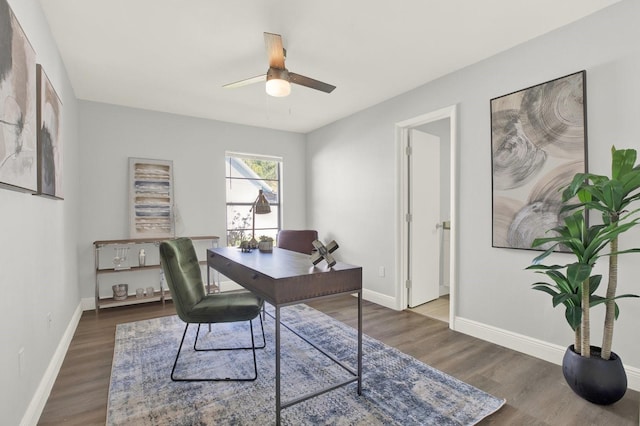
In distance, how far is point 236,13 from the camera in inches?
88.0

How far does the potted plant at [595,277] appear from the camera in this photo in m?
1.86

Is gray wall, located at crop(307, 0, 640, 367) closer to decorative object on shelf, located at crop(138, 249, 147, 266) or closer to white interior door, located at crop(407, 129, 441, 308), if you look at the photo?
white interior door, located at crop(407, 129, 441, 308)

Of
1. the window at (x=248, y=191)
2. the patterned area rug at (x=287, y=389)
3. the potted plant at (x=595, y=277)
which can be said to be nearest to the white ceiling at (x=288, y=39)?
the potted plant at (x=595, y=277)

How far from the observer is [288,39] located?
258cm

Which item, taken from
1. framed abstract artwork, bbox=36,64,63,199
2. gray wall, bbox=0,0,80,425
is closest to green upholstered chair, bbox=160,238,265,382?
gray wall, bbox=0,0,80,425

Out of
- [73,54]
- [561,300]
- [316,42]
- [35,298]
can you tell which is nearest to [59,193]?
[35,298]

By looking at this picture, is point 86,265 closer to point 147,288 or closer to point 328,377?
point 147,288

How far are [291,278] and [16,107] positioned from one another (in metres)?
1.57

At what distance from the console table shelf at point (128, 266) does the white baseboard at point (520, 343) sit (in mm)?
3514

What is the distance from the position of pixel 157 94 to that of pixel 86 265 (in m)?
2.27

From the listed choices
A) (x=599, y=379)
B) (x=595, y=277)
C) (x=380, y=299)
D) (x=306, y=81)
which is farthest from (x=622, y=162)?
(x=380, y=299)

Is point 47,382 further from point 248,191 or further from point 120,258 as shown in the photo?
point 248,191

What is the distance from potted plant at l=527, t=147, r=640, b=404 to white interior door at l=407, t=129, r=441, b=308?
1931mm

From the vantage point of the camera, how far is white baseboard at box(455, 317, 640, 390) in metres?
2.15
